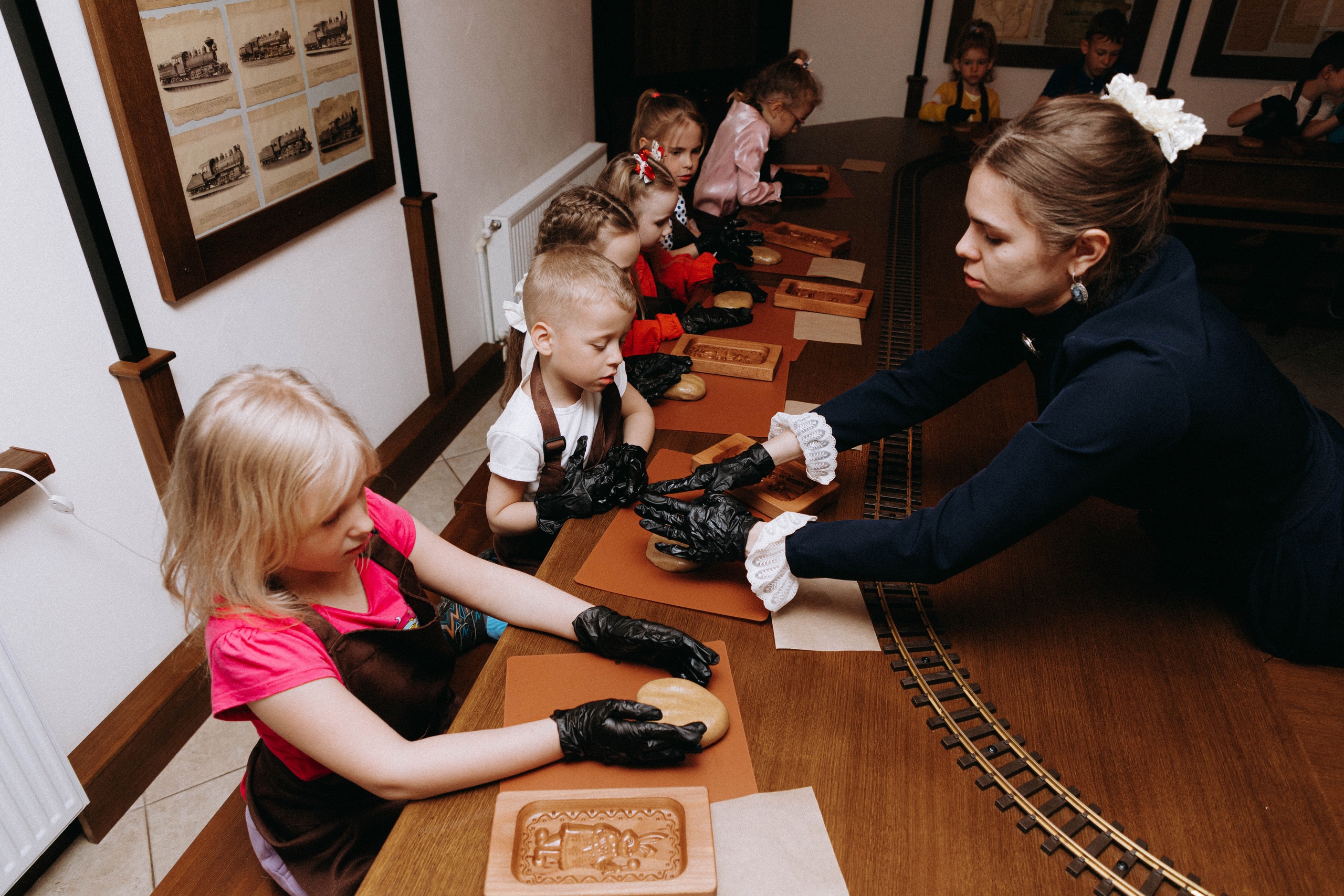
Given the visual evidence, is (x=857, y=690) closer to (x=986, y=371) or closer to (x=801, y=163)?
(x=986, y=371)

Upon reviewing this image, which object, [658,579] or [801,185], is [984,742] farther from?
[801,185]

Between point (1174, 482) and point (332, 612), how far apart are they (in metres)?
1.35

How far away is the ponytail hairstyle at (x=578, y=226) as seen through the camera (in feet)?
6.28

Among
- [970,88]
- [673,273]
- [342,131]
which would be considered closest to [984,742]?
[673,273]

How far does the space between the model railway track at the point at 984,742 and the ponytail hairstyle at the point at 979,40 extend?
4.73 meters

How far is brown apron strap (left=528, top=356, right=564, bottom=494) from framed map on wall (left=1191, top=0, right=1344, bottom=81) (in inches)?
267

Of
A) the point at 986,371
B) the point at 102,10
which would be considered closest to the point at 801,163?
the point at 986,371

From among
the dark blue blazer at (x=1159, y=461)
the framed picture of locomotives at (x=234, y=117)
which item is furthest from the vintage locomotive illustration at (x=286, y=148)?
the dark blue blazer at (x=1159, y=461)

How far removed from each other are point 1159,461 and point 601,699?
95 cm

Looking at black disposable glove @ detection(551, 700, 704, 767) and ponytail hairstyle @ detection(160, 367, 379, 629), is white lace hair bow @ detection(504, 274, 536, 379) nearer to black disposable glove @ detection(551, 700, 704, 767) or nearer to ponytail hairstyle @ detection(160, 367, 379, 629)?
ponytail hairstyle @ detection(160, 367, 379, 629)

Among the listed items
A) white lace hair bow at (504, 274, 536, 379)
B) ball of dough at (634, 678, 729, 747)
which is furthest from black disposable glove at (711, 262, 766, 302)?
ball of dough at (634, 678, 729, 747)

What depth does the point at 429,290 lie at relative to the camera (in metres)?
3.19

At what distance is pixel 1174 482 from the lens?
4.44 ft

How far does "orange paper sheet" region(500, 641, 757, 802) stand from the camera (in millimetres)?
1035
